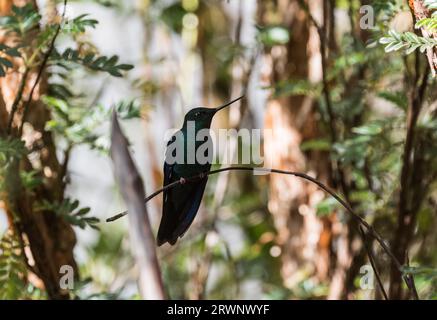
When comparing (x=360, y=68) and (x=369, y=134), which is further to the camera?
(x=360, y=68)

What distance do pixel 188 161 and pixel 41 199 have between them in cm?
93

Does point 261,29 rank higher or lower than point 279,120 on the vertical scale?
higher

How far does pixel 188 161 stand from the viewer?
2.98 meters

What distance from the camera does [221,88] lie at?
5926 mm

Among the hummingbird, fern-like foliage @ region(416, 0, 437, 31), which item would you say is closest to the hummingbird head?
the hummingbird

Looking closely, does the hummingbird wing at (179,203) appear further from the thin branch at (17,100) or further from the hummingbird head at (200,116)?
the thin branch at (17,100)

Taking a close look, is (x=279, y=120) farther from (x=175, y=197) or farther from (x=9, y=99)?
(x=175, y=197)

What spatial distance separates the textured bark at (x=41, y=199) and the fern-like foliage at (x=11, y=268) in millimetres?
60

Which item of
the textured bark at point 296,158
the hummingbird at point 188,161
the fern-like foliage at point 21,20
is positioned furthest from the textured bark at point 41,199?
the textured bark at point 296,158

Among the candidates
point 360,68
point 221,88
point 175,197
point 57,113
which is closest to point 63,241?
point 57,113

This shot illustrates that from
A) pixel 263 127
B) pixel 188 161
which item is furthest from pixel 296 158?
pixel 188 161

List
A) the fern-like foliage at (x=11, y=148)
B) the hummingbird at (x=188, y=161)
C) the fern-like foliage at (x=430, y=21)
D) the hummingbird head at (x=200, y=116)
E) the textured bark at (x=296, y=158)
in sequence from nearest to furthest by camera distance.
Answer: the fern-like foliage at (x=430, y=21) → the hummingbird at (x=188, y=161) → the fern-like foliage at (x=11, y=148) → the hummingbird head at (x=200, y=116) → the textured bark at (x=296, y=158)

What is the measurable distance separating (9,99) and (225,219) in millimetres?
2320

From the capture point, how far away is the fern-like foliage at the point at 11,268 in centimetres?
327
